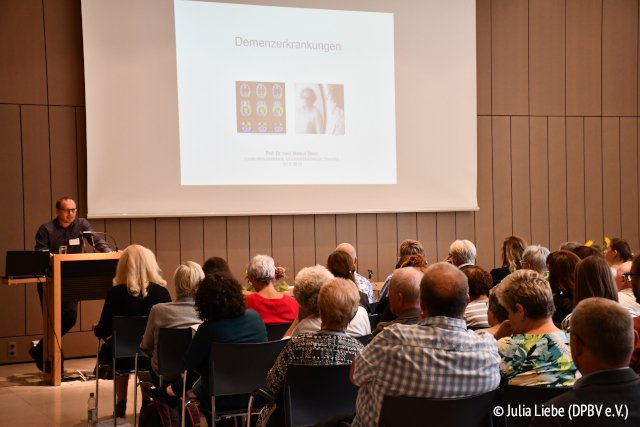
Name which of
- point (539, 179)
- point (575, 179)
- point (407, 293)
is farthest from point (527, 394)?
point (575, 179)

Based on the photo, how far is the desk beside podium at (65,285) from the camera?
609cm

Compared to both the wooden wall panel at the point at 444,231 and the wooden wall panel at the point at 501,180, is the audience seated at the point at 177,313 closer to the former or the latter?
the wooden wall panel at the point at 444,231

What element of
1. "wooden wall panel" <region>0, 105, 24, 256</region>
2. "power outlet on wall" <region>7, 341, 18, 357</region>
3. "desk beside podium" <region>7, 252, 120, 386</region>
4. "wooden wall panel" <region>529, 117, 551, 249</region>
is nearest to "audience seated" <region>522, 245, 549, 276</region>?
"desk beside podium" <region>7, 252, 120, 386</region>

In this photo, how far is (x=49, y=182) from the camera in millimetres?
7062

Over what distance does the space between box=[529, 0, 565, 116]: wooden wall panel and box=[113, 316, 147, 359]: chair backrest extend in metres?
5.98

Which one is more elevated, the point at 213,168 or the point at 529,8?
the point at 529,8

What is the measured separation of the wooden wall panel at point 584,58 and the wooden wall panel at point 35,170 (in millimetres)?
6111

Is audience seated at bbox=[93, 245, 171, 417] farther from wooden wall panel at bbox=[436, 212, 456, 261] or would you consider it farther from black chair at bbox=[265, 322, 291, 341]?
wooden wall panel at bbox=[436, 212, 456, 261]

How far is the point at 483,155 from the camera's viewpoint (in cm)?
873

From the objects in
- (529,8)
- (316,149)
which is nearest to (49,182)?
(316,149)

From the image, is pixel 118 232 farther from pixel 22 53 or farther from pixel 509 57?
pixel 509 57

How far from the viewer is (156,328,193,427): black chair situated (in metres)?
A: 3.98

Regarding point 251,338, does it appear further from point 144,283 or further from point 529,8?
point 529,8

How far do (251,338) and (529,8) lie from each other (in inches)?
262
